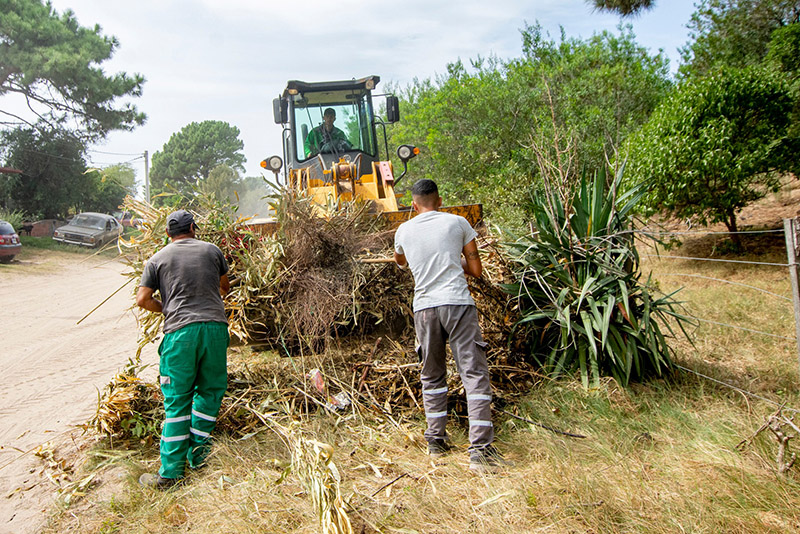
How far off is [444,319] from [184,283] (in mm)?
1846

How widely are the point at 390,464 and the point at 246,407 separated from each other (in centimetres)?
137

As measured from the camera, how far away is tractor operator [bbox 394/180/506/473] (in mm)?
3795

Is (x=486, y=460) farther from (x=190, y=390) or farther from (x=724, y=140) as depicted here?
(x=724, y=140)

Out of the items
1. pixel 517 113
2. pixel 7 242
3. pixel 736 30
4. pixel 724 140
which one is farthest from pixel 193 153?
pixel 724 140

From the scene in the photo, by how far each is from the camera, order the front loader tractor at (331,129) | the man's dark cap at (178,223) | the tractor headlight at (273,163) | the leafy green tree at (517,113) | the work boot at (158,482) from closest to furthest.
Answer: the work boot at (158,482) < the man's dark cap at (178,223) < the tractor headlight at (273,163) < the front loader tractor at (331,129) < the leafy green tree at (517,113)

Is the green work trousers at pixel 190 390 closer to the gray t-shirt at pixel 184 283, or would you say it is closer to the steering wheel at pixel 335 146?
the gray t-shirt at pixel 184 283

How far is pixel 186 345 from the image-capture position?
3.87 metres

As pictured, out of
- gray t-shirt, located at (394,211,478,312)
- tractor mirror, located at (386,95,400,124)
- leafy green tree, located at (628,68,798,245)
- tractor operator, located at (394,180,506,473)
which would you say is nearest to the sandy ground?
tractor operator, located at (394,180,506,473)

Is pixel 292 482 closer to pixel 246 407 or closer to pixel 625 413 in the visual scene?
pixel 246 407

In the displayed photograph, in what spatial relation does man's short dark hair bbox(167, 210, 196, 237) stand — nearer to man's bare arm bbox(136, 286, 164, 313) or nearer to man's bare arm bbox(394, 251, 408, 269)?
man's bare arm bbox(136, 286, 164, 313)

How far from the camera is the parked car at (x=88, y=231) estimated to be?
22047 millimetres

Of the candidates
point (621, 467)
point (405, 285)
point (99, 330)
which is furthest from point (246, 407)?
point (99, 330)

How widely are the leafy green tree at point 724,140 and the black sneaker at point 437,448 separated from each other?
744cm

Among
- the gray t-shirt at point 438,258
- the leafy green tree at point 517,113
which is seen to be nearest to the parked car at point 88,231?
the leafy green tree at point 517,113
